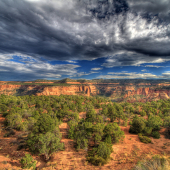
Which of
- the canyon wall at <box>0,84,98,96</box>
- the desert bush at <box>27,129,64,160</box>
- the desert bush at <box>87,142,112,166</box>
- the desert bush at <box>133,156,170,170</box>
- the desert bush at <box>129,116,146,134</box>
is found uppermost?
the canyon wall at <box>0,84,98,96</box>

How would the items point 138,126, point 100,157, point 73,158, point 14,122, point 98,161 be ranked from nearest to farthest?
point 98,161 < point 100,157 < point 73,158 < point 14,122 < point 138,126

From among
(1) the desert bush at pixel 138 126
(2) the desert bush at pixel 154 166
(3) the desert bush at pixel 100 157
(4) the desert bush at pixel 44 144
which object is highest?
(2) the desert bush at pixel 154 166

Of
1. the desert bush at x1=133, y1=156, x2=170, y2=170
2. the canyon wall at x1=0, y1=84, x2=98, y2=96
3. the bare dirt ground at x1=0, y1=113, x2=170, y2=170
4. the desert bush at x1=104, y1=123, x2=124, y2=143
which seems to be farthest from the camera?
the canyon wall at x1=0, y1=84, x2=98, y2=96

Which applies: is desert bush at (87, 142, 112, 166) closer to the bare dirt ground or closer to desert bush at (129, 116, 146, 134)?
the bare dirt ground

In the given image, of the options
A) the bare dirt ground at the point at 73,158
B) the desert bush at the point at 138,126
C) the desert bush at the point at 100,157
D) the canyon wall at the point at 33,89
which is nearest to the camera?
the bare dirt ground at the point at 73,158

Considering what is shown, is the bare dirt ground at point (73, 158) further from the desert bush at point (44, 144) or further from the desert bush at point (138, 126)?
the desert bush at point (138, 126)

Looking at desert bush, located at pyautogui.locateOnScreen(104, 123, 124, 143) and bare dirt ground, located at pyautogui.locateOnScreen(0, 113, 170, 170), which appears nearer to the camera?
bare dirt ground, located at pyautogui.locateOnScreen(0, 113, 170, 170)

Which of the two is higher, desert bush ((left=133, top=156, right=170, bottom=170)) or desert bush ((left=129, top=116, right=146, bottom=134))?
desert bush ((left=133, top=156, right=170, bottom=170))

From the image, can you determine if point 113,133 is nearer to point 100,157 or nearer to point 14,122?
point 100,157

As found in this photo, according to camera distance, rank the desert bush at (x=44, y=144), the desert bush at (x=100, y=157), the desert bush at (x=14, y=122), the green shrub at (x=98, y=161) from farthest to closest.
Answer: the desert bush at (x=14, y=122), the desert bush at (x=44, y=144), the desert bush at (x=100, y=157), the green shrub at (x=98, y=161)

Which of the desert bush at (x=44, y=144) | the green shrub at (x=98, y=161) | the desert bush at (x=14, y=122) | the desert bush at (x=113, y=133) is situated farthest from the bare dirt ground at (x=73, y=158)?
the desert bush at (x=14, y=122)

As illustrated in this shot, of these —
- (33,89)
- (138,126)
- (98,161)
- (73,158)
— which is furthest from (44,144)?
(33,89)

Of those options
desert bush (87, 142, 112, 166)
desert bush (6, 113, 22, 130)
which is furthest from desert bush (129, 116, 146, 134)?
desert bush (6, 113, 22, 130)

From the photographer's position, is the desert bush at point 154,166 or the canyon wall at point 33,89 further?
the canyon wall at point 33,89
